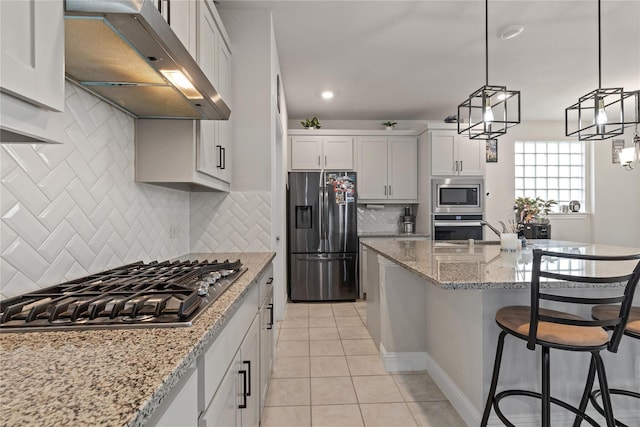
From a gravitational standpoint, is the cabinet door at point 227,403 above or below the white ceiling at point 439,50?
below

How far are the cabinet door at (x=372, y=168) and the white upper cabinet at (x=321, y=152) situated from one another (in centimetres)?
19

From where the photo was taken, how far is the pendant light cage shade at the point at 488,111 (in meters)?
2.08

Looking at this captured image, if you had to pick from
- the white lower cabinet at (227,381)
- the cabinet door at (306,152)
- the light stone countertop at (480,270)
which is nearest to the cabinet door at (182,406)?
the white lower cabinet at (227,381)

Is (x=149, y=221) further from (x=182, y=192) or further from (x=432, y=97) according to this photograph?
(x=432, y=97)

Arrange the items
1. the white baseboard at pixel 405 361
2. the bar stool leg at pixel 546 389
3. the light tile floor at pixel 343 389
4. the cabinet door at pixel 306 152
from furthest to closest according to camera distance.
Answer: the cabinet door at pixel 306 152, the white baseboard at pixel 405 361, the light tile floor at pixel 343 389, the bar stool leg at pixel 546 389

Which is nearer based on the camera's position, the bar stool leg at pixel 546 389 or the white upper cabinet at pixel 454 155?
the bar stool leg at pixel 546 389

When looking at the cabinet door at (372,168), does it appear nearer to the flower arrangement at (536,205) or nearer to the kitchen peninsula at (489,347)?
the flower arrangement at (536,205)

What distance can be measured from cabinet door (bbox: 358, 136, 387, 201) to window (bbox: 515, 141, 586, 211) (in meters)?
2.67

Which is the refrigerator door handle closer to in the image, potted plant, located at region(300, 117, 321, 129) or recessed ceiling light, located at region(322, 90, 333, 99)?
potted plant, located at region(300, 117, 321, 129)

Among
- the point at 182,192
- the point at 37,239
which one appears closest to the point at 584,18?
the point at 182,192

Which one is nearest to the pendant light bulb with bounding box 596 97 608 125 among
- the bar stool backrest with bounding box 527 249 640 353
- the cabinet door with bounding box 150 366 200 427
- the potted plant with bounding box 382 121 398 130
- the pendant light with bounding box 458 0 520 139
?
the pendant light with bounding box 458 0 520 139

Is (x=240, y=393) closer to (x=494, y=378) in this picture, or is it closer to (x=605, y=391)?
(x=494, y=378)

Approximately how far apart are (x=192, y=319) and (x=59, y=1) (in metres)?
0.77

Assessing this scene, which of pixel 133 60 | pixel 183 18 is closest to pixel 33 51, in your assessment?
pixel 133 60
